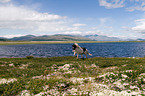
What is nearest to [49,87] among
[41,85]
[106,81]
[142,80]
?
[41,85]

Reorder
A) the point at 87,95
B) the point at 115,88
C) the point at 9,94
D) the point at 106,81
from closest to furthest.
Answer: the point at 87,95 → the point at 9,94 → the point at 115,88 → the point at 106,81

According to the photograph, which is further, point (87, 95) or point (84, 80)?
point (84, 80)

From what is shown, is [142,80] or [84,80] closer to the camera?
[142,80]

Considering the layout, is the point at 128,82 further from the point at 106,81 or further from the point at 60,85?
the point at 60,85

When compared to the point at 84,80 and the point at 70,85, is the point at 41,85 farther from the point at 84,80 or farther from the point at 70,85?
the point at 84,80

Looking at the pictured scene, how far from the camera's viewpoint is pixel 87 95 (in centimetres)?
745

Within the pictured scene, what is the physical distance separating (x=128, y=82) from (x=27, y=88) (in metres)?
9.09

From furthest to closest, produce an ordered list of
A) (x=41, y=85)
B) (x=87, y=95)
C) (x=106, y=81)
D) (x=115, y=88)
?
(x=106, y=81) < (x=41, y=85) < (x=115, y=88) < (x=87, y=95)

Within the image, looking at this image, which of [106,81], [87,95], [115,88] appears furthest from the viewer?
[106,81]

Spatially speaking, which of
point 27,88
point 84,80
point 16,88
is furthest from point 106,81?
point 16,88

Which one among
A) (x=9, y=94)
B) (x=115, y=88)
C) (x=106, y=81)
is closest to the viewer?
(x=9, y=94)

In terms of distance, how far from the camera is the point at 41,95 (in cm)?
771

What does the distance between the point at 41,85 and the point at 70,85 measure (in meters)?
2.63

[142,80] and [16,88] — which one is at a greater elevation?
[142,80]
